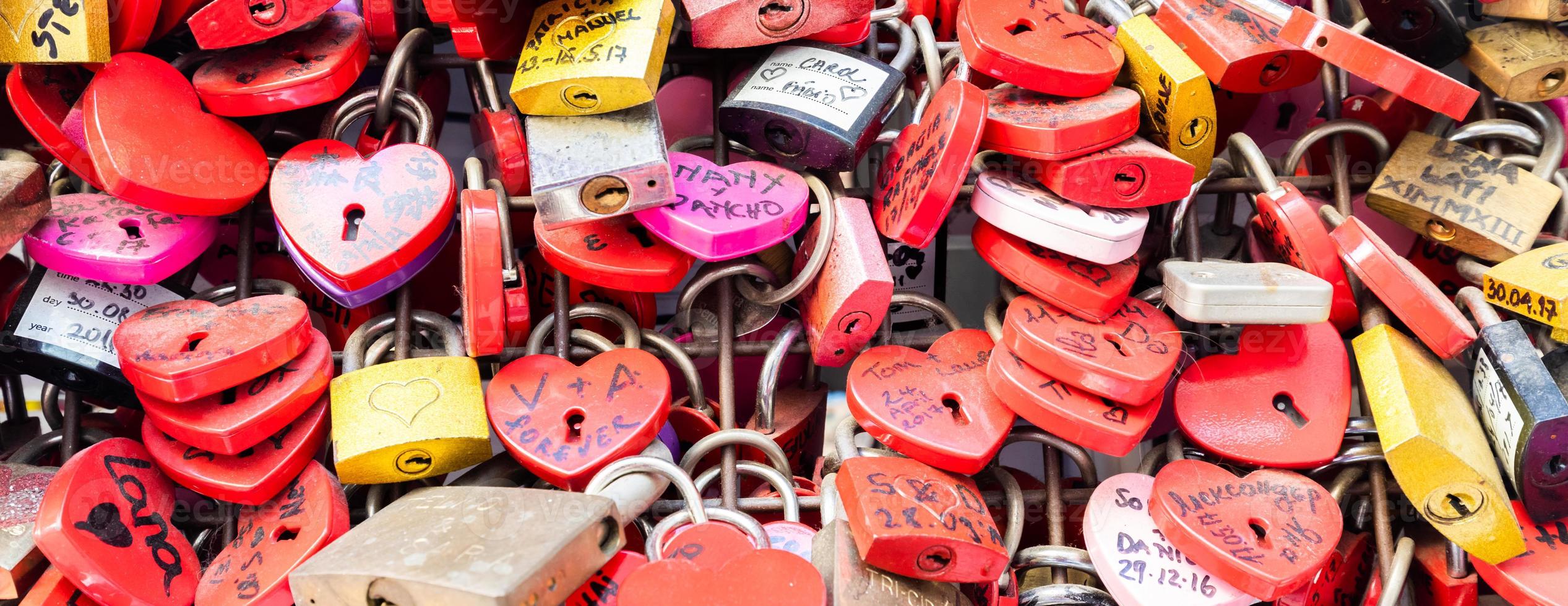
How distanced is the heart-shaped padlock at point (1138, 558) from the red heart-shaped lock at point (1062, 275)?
21 cm

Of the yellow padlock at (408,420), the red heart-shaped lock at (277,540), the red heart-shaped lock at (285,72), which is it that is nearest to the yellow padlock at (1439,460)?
the yellow padlock at (408,420)

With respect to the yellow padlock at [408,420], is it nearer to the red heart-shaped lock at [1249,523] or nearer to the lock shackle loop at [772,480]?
the lock shackle loop at [772,480]

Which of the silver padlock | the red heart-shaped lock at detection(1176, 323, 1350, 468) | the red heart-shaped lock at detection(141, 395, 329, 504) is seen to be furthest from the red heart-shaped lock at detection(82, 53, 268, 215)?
the red heart-shaped lock at detection(1176, 323, 1350, 468)

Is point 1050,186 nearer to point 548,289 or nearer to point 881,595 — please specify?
point 881,595

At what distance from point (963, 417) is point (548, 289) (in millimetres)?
574

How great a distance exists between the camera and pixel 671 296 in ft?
6.67

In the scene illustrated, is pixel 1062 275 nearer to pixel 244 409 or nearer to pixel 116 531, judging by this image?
pixel 244 409

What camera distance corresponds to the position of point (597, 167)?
1216 millimetres

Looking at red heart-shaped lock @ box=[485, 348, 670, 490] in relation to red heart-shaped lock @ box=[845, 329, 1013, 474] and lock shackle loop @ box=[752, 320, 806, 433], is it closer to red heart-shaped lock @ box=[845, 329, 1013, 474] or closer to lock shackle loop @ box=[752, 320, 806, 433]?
lock shackle loop @ box=[752, 320, 806, 433]

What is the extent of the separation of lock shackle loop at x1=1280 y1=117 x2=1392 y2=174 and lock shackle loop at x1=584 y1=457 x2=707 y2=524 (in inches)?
34.2

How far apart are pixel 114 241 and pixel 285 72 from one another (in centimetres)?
27

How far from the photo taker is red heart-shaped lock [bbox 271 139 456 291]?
1.25 m

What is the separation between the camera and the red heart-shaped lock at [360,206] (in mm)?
1245

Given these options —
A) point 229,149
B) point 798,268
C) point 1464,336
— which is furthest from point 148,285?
point 1464,336
